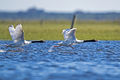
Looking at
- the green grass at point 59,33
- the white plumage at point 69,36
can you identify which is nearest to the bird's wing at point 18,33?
the white plumage at point 69,36

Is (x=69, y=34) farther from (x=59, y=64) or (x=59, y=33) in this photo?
(x=59, y=33)

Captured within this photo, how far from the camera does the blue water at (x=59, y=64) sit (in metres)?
15.7

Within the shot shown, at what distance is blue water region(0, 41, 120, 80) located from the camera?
618 inches

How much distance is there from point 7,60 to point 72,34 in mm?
5483

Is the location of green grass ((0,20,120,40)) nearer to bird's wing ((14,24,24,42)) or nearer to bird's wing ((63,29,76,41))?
bird's wing ((63,29,76,41))

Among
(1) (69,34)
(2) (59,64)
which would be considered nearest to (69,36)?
(1) (69,34)

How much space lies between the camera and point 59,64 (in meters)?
18.8

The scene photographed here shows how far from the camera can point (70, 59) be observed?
67.6 feet

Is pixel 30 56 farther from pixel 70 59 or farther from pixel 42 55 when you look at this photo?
pixel 70 59

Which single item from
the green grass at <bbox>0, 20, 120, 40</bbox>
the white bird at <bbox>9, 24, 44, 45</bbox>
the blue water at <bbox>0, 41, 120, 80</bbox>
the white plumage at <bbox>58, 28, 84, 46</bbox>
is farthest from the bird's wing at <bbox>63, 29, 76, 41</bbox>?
the green grass at <bbox>0, 20, 120, 40</bbox>

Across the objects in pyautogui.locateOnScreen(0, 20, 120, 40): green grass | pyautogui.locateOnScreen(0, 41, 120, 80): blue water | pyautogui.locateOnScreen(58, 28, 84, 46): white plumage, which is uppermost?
pyautogui.locateOnScreen(58, 28, 84, 46): white plumage

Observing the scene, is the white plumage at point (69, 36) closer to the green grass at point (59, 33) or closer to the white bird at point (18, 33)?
the white bird at point (18, 33)

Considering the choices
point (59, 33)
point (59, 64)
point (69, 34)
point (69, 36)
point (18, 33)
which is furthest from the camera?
point (59, 33)

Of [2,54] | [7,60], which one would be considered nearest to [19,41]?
[2,54]
